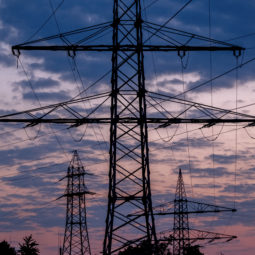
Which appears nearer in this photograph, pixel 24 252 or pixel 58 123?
pixel 58 123

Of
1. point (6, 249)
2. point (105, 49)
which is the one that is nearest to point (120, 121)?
point (105, 49)

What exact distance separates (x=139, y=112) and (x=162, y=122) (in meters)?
1.79

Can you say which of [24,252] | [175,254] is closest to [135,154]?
[175,254]

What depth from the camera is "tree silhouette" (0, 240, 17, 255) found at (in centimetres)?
8453

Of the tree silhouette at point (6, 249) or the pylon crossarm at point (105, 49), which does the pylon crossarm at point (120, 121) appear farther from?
the tree silhouette at point (6, 249)

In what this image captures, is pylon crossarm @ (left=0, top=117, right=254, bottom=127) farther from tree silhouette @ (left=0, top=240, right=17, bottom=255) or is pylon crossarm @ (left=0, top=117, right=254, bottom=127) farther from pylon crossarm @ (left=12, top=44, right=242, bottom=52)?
tree silhouette @ (left=0, top=240, right=17, bottom=255)

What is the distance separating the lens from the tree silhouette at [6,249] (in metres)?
84.5

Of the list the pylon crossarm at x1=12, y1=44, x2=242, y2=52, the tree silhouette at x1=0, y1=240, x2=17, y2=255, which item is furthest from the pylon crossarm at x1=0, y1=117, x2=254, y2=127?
the tree silhouette at x1=0, y1=240, x2=17, y2=255

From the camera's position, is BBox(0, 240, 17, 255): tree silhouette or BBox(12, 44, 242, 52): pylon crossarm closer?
BBox(12, 44, 242, 52): pylon crossarm

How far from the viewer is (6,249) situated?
285 feet

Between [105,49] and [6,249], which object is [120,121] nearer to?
[105,49]

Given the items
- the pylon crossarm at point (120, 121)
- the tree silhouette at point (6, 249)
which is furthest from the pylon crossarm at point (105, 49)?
the tree silhouette at point (6, 249)

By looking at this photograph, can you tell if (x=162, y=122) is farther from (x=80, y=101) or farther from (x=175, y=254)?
(x=175, y=254)

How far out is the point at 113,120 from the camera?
2486 centimetres
